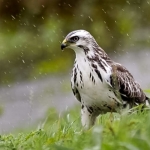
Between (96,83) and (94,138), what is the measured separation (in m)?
2.11

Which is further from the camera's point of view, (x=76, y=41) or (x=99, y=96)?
(x=76, y=41)

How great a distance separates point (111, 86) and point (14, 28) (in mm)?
8128

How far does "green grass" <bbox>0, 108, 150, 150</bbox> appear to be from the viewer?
15.1 ft

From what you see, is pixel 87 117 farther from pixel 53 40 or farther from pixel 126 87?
pixel 53 40

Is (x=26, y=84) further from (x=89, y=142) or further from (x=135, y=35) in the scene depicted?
(x=89, y=142)

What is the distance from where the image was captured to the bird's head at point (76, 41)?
717 cm

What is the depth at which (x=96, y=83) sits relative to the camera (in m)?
6.91

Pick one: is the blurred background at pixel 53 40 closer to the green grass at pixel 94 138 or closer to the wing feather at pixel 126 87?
the wing feather at pixel 126 87

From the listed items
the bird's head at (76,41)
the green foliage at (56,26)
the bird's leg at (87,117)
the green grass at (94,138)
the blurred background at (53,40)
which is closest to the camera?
the green grass at (94,138)

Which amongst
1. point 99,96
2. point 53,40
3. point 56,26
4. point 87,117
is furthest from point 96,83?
point 56,26

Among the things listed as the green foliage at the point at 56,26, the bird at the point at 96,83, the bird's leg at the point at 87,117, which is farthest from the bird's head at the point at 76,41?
the green foliage at the point at 56,26

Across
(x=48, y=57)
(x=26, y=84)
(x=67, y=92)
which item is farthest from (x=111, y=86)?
(x=48, y=57)

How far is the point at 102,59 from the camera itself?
23.3 feet

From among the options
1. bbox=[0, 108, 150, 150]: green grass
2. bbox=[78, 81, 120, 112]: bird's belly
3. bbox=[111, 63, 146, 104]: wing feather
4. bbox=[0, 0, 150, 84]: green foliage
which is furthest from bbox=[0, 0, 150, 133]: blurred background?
bbox=[0, 108, 150, 150]: green grass
